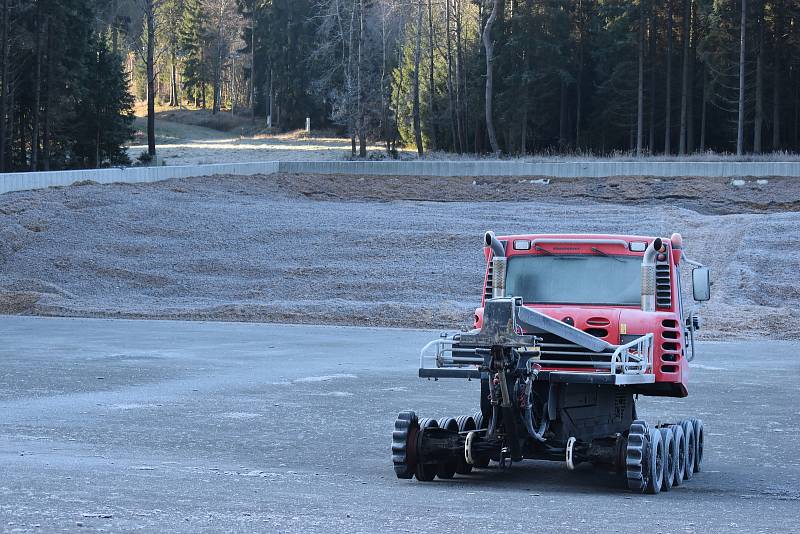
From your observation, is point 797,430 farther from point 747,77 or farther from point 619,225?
point 747,77

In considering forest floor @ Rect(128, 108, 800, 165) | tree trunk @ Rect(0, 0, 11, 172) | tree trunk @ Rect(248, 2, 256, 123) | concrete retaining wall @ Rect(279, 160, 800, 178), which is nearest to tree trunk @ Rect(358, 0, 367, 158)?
forest floor @ Rect(128, 108, 800, 165)

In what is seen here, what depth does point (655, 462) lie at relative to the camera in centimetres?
1034

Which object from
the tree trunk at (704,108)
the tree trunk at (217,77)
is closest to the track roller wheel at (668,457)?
the tree trunk at (704,108)

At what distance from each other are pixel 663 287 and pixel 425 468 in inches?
105

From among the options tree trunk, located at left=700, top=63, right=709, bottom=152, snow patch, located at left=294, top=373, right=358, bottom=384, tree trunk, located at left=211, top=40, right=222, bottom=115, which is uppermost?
tree trunk, located at left=211, top=40, right=222, bottom=115

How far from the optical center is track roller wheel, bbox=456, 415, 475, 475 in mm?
11266

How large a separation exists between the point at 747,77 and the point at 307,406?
55639mm

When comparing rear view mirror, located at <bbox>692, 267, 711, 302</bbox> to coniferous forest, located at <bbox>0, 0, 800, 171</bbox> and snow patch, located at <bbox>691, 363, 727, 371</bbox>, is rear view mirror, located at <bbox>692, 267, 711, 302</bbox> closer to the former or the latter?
snow patch, located at <bbox>691, 363, 727, 371</bbox>

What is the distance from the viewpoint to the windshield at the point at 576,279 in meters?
11.4

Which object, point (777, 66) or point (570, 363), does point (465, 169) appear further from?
point (570, 363)

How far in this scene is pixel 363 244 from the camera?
3662cm

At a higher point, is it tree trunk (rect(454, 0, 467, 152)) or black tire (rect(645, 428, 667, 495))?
tree trunk (rect(454, 0, 467, 152))

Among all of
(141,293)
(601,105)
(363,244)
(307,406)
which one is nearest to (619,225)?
(363,244)

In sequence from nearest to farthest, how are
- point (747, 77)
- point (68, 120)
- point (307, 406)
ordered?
point (307, 406) → point (68, 120) → point (747, 77)
